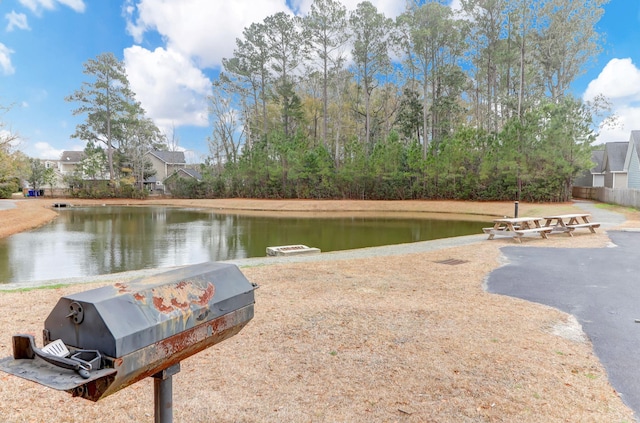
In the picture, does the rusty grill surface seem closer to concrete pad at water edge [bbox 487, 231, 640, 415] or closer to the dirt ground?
the dirt ground

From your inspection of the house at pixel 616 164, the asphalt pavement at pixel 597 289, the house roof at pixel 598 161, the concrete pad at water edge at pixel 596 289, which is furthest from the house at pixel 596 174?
the concrete pad at water edge at pixel 596 289

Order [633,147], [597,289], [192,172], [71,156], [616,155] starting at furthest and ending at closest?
1. [71,156]
2. [192,172]
3. [616,155]
4. [633,147]
5. [597,289]

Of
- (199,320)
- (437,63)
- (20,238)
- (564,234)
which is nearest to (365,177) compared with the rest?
(437,63)

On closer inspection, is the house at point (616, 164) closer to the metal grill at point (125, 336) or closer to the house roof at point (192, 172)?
the metal grill at point (125, 336)

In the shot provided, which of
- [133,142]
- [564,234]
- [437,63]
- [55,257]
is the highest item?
[437,63]

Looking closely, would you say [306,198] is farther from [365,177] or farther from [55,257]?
[55,257]

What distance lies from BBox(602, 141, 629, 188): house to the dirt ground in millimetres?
29799

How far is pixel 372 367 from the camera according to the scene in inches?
123

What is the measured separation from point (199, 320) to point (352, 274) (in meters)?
5.28

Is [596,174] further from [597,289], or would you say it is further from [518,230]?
[597,289]

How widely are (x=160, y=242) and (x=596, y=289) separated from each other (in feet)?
41.8

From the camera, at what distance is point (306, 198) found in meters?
33.5

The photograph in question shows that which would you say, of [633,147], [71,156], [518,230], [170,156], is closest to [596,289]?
[518,230]

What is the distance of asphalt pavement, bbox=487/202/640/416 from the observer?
3.33 meters
